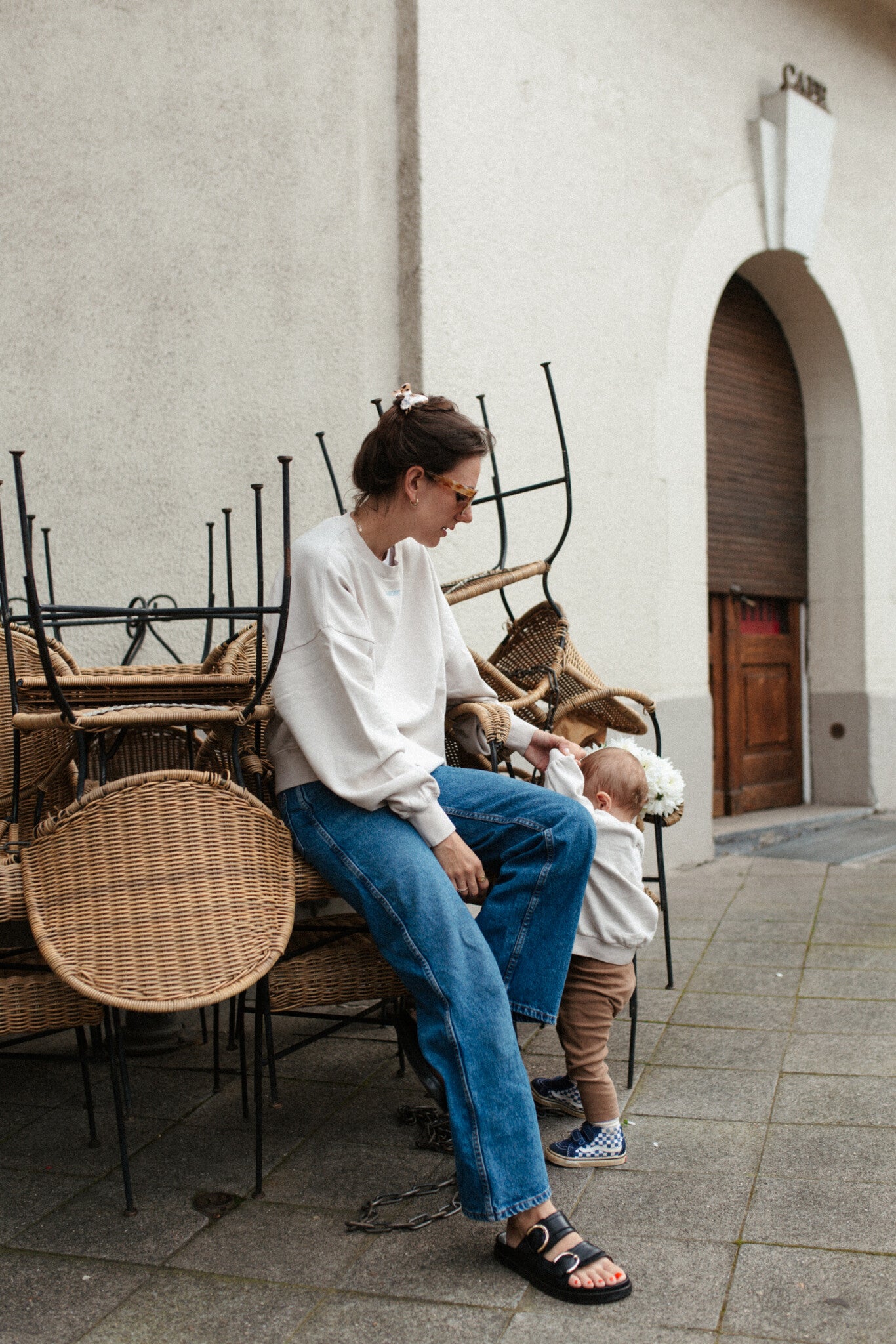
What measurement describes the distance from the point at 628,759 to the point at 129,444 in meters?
2.40

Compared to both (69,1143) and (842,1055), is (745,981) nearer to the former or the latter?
(842,1055)

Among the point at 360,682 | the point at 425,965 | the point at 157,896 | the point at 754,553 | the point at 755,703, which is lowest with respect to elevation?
the point at 425,965

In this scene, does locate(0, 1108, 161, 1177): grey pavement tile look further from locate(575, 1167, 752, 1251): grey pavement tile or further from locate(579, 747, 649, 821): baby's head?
locate(579, 747, 649, 821): baby's head

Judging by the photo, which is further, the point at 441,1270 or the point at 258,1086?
the point at 258,1086

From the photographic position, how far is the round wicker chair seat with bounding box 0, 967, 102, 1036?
2156 mm

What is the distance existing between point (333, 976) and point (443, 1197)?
47cm

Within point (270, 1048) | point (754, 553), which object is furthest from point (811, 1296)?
point (754, 553)

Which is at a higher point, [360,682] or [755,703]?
[360,682]

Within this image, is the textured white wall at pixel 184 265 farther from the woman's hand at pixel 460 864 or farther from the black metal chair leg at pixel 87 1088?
the woman's hand at pixel 460 864

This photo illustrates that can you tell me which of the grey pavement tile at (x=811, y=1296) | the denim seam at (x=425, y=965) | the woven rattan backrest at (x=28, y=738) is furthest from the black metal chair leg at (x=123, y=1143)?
the grey pavement tile at (x=811, y=1296)

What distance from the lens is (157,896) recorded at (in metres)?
2.17

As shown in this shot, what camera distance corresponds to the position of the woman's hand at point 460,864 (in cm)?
226

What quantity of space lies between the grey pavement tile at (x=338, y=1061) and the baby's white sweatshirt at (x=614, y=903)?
0.79 m

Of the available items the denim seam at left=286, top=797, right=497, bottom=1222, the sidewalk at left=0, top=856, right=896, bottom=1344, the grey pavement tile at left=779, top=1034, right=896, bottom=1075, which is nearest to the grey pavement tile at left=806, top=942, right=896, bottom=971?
the sidewalk at left=0, top=856, right=896, bottom=1344
